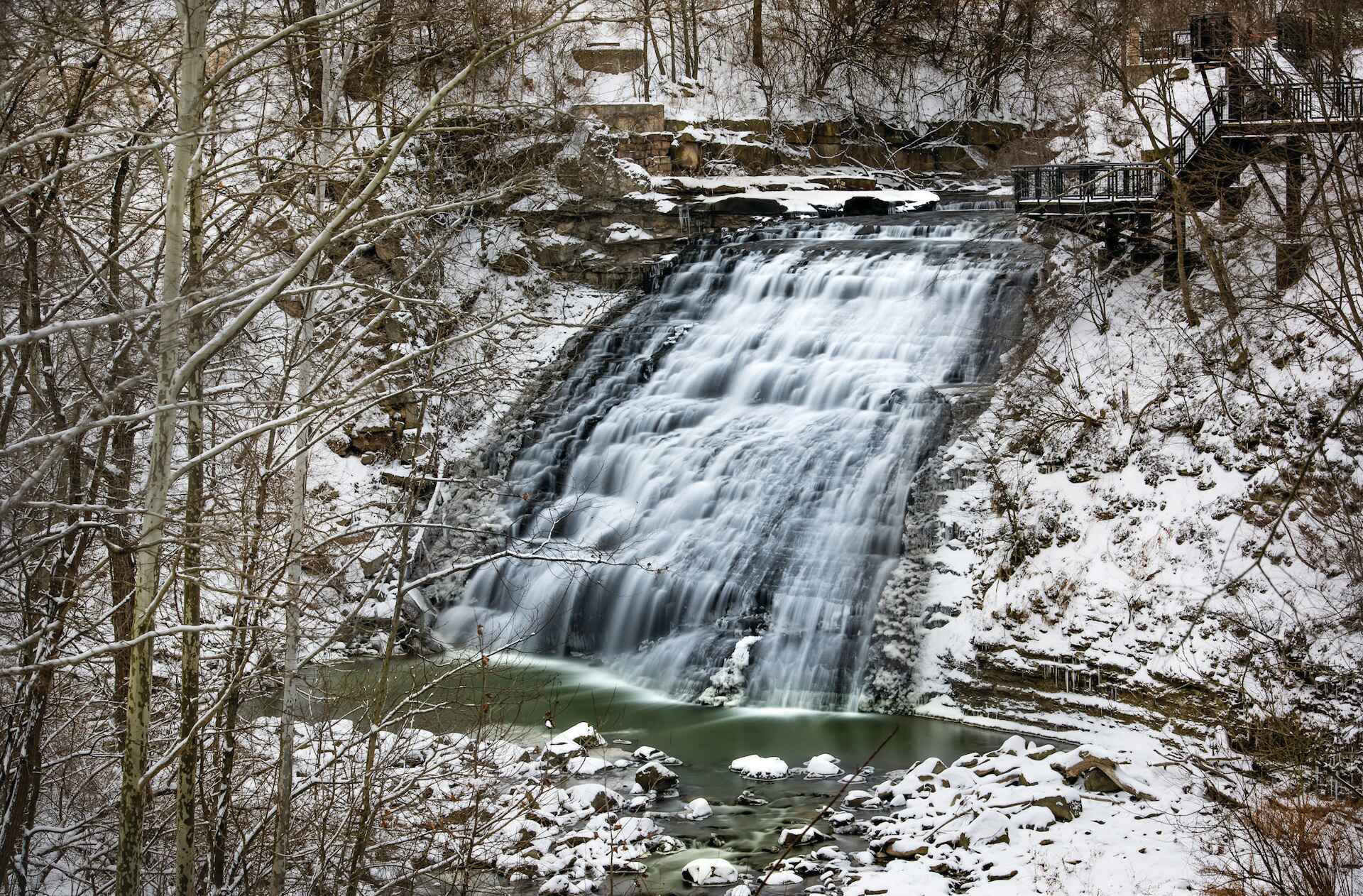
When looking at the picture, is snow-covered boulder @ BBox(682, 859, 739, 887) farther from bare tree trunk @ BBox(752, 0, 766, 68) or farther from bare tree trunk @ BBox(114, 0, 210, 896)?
bare tree trunk @ BBox(752, 0, 766, 68)

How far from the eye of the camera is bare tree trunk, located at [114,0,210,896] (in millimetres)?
5566

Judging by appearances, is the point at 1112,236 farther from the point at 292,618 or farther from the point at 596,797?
the point at 292,618

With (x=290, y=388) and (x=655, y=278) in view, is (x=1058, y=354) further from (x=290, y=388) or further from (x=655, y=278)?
(x=290, y=388)

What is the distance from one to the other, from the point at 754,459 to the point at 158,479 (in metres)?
11.5

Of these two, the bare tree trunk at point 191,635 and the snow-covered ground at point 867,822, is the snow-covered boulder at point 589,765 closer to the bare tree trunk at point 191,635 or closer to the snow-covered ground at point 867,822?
the snow-covered ground at point 867,822

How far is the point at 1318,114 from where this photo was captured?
15219 mm

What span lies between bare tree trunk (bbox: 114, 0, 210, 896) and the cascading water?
650cm

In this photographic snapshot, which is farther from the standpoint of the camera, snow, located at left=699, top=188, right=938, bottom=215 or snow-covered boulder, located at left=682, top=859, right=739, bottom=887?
snow, located at left=699, top=188, right=938, bottom=215

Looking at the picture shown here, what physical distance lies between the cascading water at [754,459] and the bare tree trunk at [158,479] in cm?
650

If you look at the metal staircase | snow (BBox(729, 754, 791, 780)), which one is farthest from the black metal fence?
snow (BBox(729, 754, 791, 780))

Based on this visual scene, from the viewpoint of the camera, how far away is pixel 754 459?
16.6 metres

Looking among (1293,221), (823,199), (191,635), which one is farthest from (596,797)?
(823,199)

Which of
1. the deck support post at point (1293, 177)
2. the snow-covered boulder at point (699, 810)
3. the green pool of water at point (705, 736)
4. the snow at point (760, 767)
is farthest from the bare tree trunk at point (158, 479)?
the deck support post at point (1293, 177)

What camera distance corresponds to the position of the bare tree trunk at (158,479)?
557 centimetres
